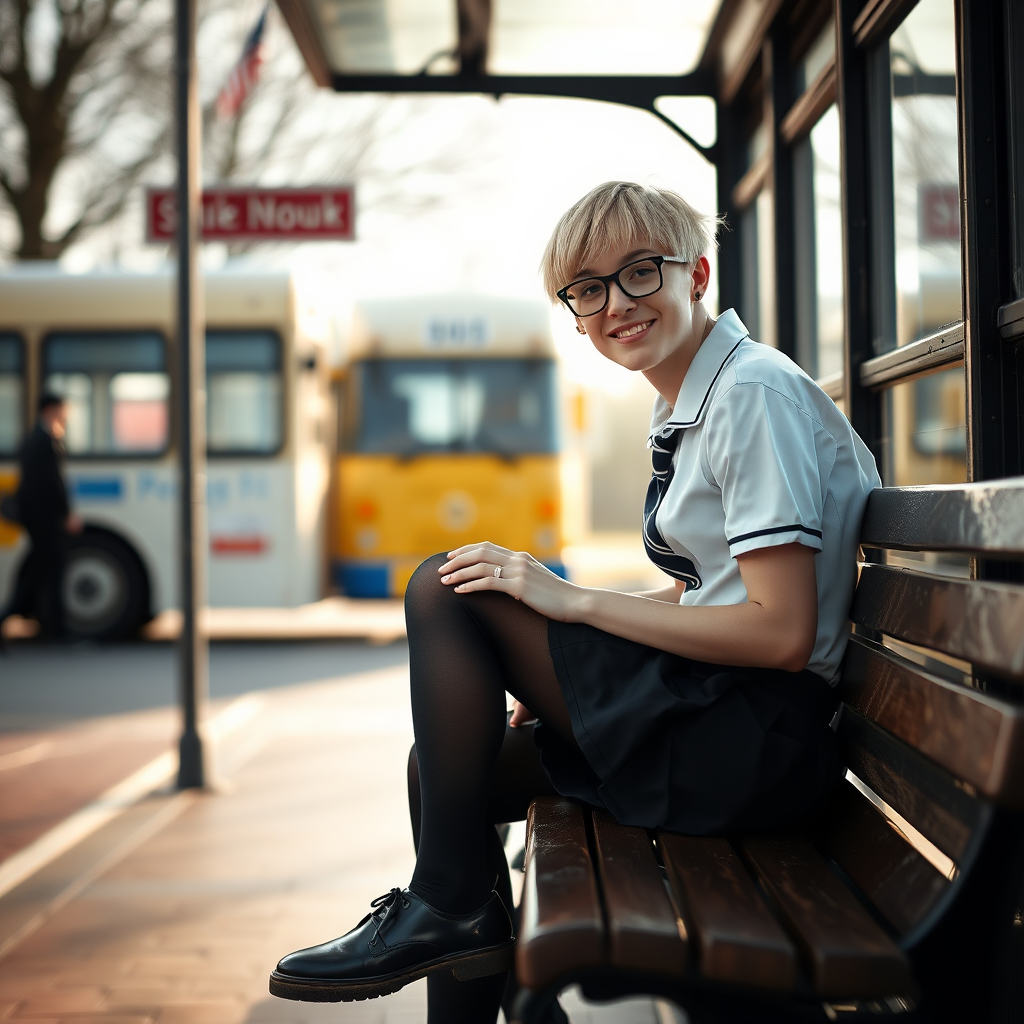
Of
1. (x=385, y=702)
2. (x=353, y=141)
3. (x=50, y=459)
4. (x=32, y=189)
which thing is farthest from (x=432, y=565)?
(x=353, y=141)

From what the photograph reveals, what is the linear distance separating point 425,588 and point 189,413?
3250mm

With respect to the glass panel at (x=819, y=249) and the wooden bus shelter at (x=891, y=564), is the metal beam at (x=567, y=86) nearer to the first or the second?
the wooden bus shelter at (x=891, y=564)

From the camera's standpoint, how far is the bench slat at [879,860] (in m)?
1.49

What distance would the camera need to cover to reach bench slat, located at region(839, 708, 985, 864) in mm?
1472

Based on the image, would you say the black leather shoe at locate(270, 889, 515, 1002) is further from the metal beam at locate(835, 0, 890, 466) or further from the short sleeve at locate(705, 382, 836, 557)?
the metal beam at locate(835, 0, 890, 466)

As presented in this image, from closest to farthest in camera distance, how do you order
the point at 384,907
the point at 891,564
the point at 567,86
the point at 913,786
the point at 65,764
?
the point at 913,786, the point at 384,907, the point at 891,564, the point at 567,86, the point at 65,764

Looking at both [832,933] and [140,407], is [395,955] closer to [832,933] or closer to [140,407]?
[832,933]

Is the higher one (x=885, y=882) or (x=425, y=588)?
(x=425, y=588)

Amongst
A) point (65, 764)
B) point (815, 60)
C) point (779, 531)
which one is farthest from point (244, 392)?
point (779, 531)

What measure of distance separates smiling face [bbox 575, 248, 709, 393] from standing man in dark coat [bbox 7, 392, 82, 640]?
8.21 meters

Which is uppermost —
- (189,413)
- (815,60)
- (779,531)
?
(815,60)

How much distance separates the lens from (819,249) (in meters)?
3.75

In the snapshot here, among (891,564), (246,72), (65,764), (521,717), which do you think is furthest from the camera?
(246,72)

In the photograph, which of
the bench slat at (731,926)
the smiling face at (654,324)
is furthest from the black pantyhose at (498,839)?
the smiling face at (654,324)
